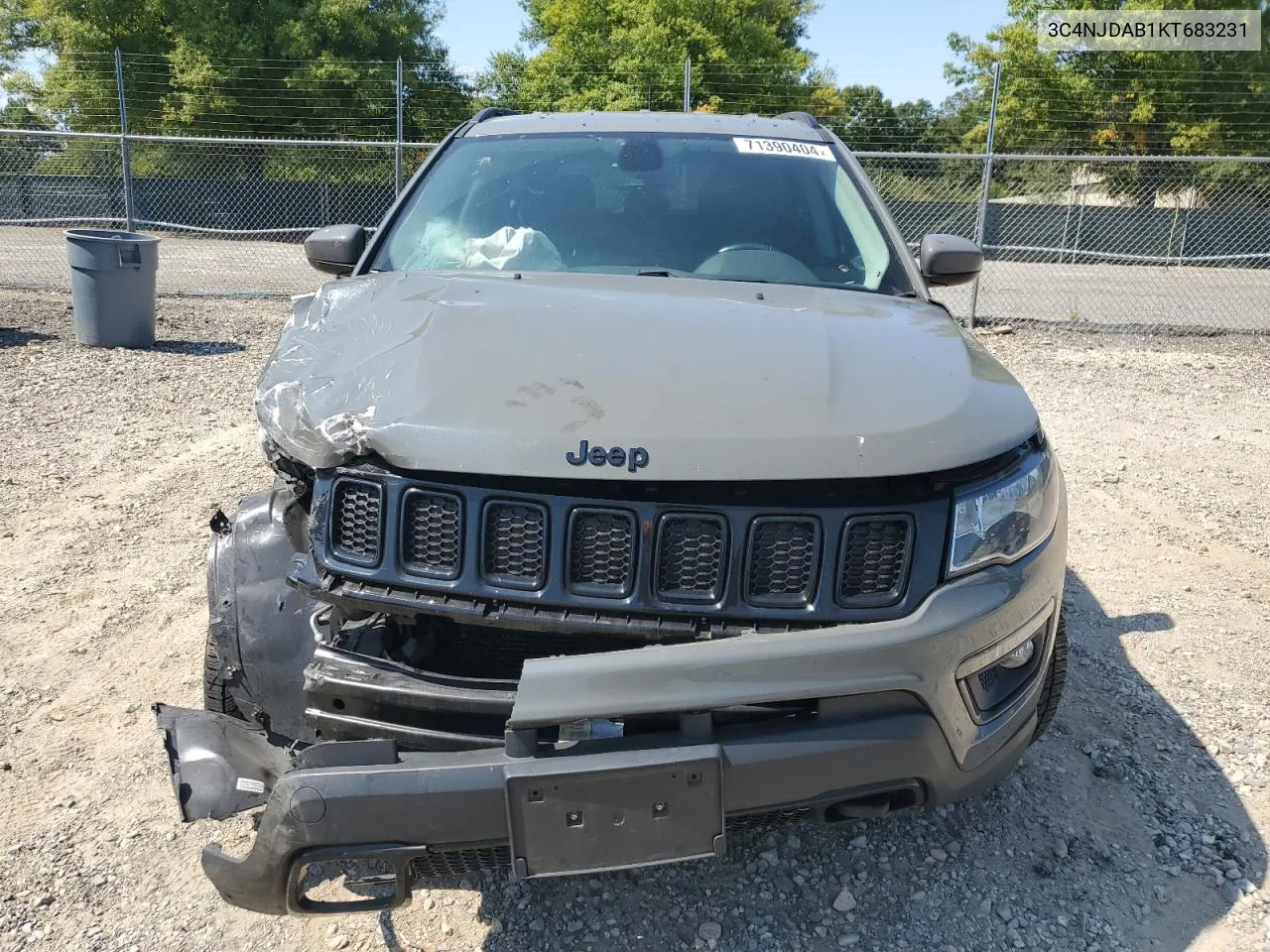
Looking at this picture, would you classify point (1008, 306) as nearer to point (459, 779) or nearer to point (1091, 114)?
point (459, 779)

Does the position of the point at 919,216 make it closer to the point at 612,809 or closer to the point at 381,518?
the point at 381,518

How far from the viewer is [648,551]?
2.02 meters

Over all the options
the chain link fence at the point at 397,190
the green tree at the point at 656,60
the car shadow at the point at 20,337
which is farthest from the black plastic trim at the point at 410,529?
the green tree at the point at 656,60

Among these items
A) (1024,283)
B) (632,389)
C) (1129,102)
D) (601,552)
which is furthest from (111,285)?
(1129,102)

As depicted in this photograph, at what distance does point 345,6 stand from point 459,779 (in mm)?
30594

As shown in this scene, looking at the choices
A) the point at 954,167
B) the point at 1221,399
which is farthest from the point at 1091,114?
the point at 1221,399

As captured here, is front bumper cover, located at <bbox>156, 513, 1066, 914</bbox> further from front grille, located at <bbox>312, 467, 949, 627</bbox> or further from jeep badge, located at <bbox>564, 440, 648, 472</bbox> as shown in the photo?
jeep badge, located at <bbox>564, 440, 648, 472</bbox>

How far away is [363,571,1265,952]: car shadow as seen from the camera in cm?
247

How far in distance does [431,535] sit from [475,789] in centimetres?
51

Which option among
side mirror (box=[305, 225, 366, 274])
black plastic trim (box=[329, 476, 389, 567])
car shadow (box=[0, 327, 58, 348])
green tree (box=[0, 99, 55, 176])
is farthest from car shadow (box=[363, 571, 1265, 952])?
green tree (box=[0, 99, 55, 176])

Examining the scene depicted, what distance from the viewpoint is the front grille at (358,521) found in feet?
6.85

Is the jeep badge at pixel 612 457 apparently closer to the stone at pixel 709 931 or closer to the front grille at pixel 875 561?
the front grille at pixel 875 561

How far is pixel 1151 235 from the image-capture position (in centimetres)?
2177

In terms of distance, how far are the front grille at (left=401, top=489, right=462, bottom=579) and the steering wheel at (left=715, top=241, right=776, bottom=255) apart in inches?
63.2
